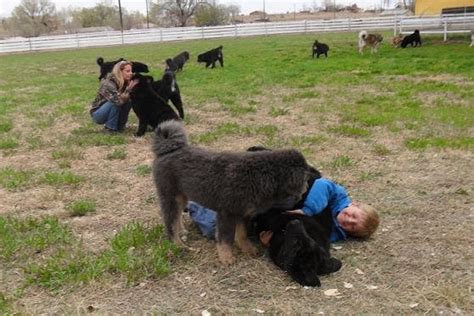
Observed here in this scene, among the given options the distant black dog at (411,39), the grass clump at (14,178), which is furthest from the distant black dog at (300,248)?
the distant black dog at (411,39)

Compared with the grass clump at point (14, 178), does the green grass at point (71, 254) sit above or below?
below

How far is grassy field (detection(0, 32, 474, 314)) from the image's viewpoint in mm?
3535

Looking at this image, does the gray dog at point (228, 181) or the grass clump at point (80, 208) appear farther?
the grass clump at point (80, 208)

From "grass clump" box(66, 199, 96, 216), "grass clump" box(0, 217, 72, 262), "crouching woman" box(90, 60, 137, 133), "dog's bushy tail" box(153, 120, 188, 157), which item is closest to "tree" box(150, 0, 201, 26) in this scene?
"crouching woman" box(90, 60, 137, 133)

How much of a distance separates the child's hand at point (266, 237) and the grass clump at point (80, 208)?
6.37ft

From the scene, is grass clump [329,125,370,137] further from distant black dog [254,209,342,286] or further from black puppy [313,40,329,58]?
black puppy [313,40,329,58]

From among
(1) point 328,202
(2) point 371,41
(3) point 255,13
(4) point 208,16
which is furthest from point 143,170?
(3) point 255,13

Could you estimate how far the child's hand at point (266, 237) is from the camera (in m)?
4.06

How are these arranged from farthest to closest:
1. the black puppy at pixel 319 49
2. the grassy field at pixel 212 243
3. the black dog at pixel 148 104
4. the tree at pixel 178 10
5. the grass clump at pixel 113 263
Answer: the tree at pixel 178 10, the black puppy at pixel 319 49, the black dog at pixel 148 104, the grass clump at pixel 113 263, the grassy field at pixel 212 243

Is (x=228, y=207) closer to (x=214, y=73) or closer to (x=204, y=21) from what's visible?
(x=214, y=73)

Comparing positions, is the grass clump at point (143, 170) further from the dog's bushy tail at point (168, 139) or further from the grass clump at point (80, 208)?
the dog's bushy tail at point (168, 139)

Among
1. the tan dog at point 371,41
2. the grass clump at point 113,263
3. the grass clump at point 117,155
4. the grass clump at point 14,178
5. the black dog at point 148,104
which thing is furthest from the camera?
the tan dog at point 371,41

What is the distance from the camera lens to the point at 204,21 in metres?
68.5

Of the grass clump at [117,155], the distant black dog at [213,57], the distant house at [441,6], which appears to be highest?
the distant house at [441,6]
